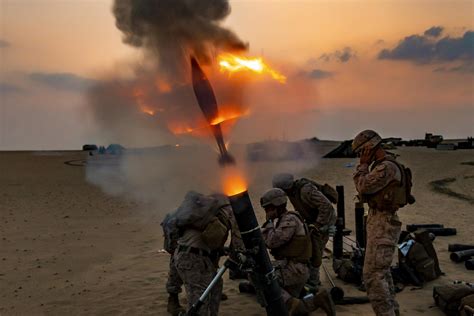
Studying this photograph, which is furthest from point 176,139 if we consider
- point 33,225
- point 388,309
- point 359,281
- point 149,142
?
point 33,225

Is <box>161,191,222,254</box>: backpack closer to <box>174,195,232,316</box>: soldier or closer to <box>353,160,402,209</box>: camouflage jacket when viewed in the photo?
<box>174,195,232,316</box>: soldier

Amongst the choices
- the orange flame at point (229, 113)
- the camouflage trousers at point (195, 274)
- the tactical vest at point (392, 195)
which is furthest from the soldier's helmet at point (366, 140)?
the camouflage trousers at point (195, 274)

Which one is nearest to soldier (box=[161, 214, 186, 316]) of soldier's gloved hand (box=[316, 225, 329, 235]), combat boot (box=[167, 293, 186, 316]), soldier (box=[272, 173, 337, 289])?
combat boot (box=[167, 293, 186, 316])

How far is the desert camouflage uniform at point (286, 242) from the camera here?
22.3ft

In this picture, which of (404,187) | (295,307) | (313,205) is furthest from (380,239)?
(313,205)

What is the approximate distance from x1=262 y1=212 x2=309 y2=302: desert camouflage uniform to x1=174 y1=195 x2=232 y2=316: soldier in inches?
28.9

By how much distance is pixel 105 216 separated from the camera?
1948 cm

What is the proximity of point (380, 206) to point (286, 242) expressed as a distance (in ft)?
4.43

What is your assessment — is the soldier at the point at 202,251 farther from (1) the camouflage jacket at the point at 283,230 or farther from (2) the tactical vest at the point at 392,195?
(2) the tactical vest at the point at 392,195

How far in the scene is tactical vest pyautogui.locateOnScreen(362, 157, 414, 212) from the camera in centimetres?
636

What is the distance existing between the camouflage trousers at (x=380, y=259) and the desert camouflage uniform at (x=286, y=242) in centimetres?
92

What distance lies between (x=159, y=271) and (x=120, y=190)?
1565cm

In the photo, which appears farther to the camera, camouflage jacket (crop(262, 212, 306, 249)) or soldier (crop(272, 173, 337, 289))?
soldier (crop(272, 173, 337, 289))

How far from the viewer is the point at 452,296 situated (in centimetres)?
705
